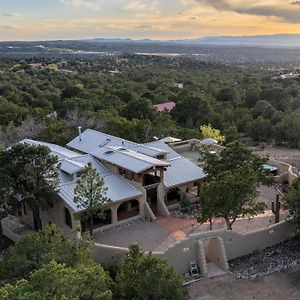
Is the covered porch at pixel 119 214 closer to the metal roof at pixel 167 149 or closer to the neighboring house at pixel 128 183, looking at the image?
the neighboring house at pixel 128 183

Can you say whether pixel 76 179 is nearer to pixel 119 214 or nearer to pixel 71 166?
pixel 71 166

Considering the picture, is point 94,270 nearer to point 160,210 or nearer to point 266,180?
point 160,210

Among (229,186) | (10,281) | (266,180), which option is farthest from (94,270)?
(266,180)

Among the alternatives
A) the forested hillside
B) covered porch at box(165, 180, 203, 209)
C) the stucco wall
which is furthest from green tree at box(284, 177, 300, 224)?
the forested hillside

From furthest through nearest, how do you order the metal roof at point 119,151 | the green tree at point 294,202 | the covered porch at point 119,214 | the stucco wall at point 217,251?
the metal roof at point 119,151
the covered porch at point 119,214
the green tree at point 294,202
the stucco wall at point 217,251

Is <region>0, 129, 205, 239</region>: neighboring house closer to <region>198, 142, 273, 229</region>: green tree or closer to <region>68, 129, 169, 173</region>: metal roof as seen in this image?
<region>68, 129, 169, 173</region>: metal roof

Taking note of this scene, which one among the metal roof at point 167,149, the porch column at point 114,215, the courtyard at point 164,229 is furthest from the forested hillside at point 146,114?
the courtyard at point 164,229

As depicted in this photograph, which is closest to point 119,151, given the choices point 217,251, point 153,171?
point 153,171
